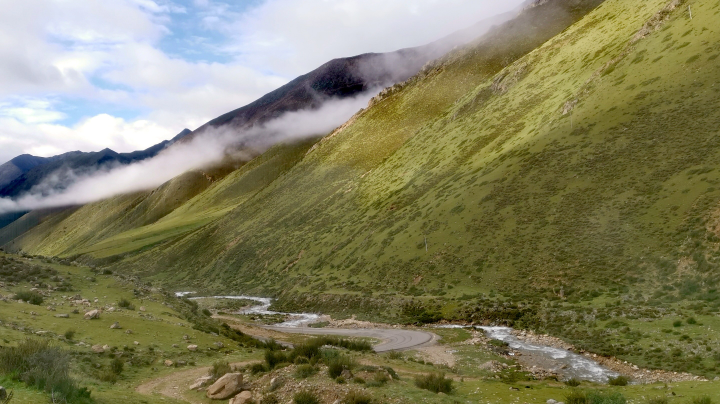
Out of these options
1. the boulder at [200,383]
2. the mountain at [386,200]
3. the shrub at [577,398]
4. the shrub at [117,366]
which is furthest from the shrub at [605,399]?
the mountain at [386,200]

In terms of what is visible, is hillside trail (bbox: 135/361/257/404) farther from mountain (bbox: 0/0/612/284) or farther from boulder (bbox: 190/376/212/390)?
mountain (bbox: 0/0/612/284)

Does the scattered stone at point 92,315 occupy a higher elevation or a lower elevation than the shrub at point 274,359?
higher

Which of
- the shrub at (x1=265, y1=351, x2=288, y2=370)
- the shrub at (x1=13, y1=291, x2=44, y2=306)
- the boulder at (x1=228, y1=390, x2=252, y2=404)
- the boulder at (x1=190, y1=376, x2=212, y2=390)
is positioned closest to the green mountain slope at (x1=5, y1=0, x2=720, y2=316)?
the shrub at (x1=265, y1=351, x2=288, y2=370)

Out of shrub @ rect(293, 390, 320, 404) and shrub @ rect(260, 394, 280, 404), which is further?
shrub @ rect(260, 394, 280, 404)

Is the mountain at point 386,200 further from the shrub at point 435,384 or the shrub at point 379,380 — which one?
the shrub at point 379,380

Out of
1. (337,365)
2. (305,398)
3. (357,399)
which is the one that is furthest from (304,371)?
(357,399)

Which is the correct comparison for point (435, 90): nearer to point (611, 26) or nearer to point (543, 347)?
point (611, 26)
